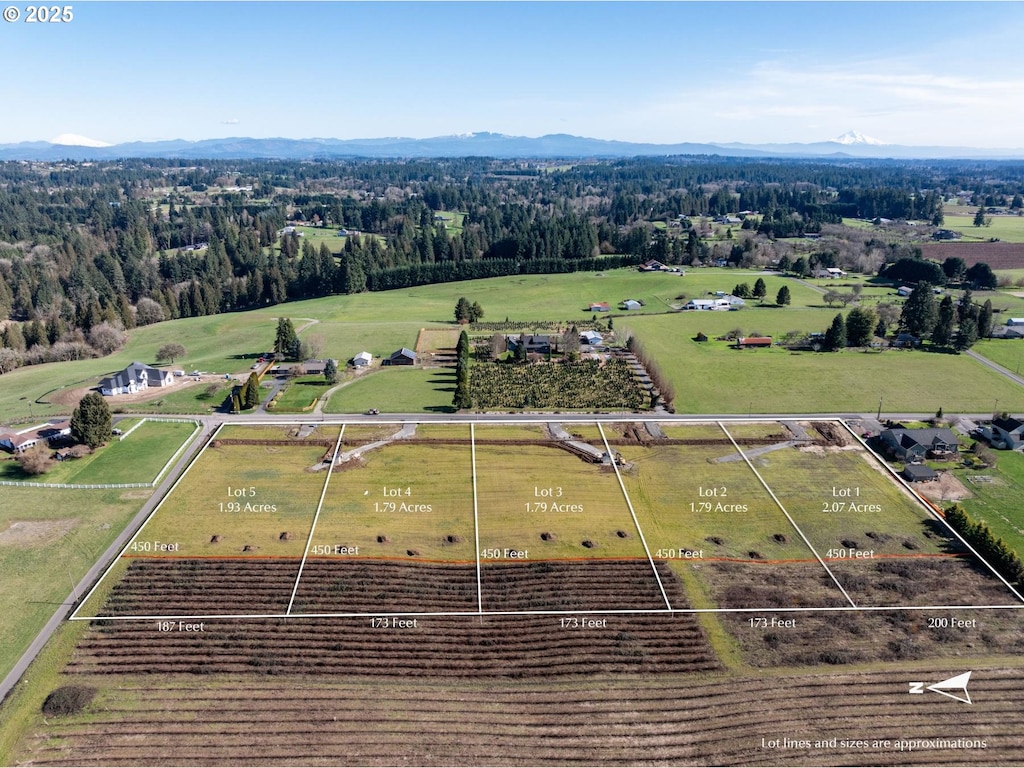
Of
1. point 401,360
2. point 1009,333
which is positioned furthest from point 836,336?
point 401,360

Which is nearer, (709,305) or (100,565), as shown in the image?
(100,565)

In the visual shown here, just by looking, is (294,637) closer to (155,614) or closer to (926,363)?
(155,614)

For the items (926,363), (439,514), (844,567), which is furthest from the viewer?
(926,363)

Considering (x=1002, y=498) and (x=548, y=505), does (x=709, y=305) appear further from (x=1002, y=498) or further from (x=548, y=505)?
(x=548, y=505)

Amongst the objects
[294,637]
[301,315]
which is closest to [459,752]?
[294,637]

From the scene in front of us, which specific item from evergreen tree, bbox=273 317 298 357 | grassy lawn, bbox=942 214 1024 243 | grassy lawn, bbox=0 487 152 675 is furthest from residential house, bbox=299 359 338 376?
grassy lawn, bbox=942 214 1024 243

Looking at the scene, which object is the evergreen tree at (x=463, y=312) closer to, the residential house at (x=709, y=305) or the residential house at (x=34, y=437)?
the residential house at (x=709, y=305)
